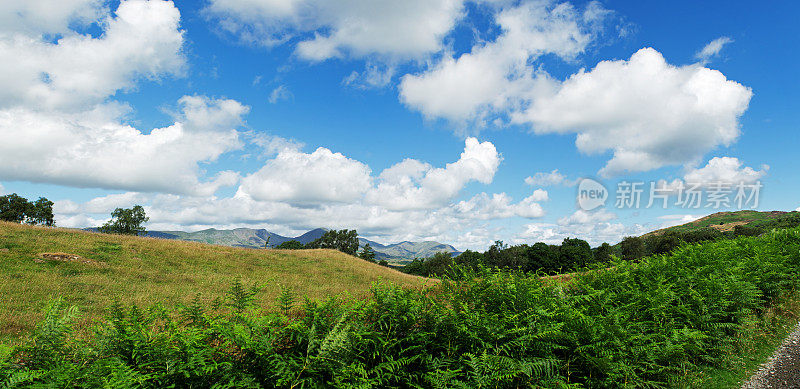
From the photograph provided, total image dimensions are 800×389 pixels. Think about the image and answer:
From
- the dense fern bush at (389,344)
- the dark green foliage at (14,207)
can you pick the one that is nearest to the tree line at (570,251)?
the dense fern bush at (389,344)

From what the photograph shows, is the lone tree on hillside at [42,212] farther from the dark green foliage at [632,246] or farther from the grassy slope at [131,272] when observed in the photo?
the dark green foliage at [632,246]

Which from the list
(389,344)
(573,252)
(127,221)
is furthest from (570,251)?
(127,221)

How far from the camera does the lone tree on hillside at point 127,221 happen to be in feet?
348

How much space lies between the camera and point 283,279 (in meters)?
29.8

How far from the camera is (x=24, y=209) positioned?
89250mm

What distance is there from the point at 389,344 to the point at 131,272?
28073 millimetres

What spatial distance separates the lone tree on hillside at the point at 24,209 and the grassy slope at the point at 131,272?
81.9m

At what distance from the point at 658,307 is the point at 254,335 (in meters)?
6.95

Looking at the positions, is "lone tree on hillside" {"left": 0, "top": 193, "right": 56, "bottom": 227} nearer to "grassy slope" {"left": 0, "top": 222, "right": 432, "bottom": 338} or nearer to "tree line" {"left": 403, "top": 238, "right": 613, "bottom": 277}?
"grassy slope" {"left": 0, "top": 222, "right": 432, "bottom": 338}

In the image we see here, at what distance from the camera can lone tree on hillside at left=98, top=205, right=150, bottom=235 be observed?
106125 millimetres

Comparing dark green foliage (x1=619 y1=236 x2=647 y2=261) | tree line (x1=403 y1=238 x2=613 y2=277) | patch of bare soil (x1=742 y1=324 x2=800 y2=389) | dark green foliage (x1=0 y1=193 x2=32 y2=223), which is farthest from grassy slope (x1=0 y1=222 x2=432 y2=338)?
dark green foliage (x1=619 y1=236 x2=647 y2=261)

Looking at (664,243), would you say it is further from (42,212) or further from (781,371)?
(42,212)

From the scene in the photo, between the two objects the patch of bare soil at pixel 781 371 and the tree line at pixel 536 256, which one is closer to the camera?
the patch of bare soil at pixel 781 371

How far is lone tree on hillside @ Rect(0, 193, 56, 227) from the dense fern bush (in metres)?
116
